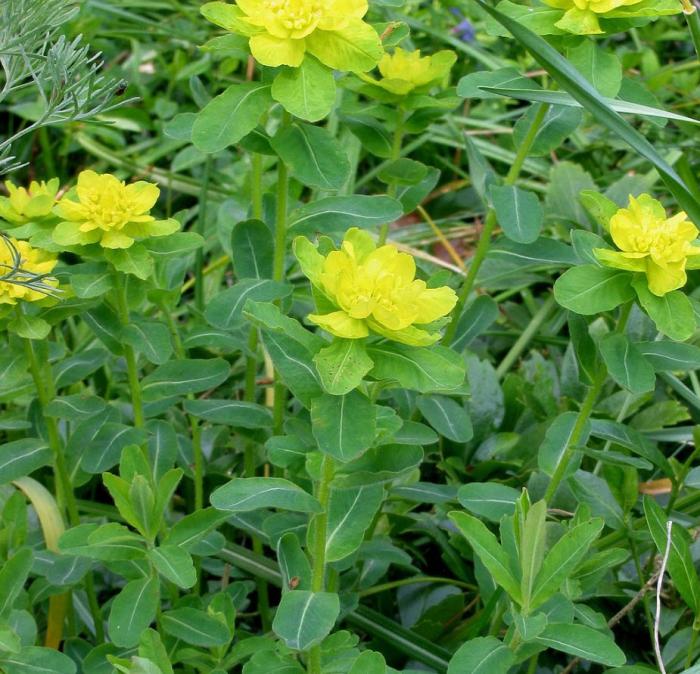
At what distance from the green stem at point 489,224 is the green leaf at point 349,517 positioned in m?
0.40

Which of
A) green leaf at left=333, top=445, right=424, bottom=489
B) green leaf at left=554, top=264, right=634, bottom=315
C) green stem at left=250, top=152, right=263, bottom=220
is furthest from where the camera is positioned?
green stem at left=250, top=152, right=263, bottom=220

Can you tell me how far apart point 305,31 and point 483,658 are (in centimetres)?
72

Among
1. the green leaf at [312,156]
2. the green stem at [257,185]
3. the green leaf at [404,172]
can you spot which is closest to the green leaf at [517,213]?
the green leaf at [404,172]

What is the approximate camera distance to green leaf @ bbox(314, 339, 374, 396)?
1.01 metres

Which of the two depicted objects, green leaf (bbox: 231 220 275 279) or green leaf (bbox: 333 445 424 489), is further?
green leaf (bbox: 231 220 275 279)

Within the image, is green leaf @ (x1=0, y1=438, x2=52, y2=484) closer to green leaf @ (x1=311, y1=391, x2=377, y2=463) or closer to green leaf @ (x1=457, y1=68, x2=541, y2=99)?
green leaf @ (x1=311, y1=391, x2=377, y2=463)

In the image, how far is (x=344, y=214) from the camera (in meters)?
1.37

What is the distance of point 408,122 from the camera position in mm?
1602

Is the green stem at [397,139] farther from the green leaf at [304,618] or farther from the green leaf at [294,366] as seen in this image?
the green leaf at [304,618]

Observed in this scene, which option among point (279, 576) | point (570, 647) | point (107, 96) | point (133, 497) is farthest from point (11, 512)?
point (570, 647)

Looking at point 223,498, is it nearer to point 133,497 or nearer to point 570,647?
point 133,497

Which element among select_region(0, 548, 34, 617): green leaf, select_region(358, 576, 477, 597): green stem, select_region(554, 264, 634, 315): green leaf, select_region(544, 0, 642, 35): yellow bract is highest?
select_region(544, 0, 642, 35): yellow bract

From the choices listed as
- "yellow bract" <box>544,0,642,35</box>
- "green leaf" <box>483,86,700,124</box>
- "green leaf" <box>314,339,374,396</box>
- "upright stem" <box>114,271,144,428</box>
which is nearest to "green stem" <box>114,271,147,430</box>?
"upright stem" <box>114,271,144,428</box>

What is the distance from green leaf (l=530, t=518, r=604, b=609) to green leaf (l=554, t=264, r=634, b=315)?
0.81 feet
